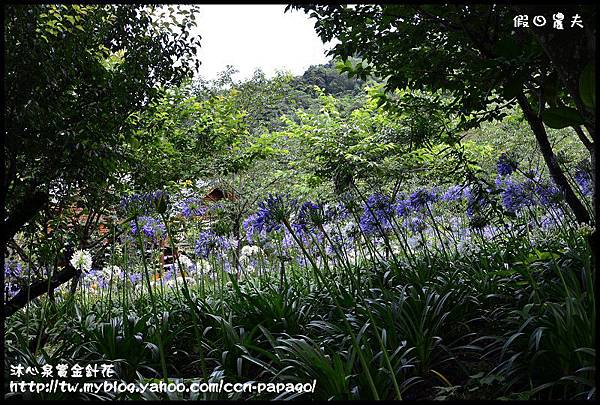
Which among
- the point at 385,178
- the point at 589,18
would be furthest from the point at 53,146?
the point at 385,178

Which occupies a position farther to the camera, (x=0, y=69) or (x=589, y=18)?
(x=0, y=69)

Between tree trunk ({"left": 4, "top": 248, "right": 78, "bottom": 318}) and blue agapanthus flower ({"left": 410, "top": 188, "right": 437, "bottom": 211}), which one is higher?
tree trunk ({"left": 4, "top": 248, "right": 78, "bottom": 318})

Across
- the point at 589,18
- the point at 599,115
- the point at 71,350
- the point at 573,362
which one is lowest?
the point at 573,362

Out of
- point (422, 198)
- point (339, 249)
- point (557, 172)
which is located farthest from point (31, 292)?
point (557, 172)

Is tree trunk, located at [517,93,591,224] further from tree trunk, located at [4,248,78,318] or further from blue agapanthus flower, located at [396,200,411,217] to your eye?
tree trunk, located at [4,248,78,318]

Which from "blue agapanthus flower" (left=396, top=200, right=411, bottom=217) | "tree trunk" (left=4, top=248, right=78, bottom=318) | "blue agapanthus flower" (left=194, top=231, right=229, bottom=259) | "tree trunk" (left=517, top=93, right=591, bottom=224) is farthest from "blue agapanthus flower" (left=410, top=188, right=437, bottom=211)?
"tree trunk" (left=4, top=248, right=78, bottom=318)

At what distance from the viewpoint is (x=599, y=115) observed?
32.7 inches

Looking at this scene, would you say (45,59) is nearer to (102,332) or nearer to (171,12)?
(171,12)

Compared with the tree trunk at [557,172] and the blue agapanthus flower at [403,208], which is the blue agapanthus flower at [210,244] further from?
the tree trunk at [557,172]

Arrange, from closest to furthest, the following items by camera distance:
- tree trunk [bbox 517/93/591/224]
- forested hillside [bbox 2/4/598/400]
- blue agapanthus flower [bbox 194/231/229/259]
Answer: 1. forested hillside [bbox 2/4/598/400]
2. tree trunk [bbox 517/93/591/224]
3. blue agapanthus flower [bbox 194/231/229/259]

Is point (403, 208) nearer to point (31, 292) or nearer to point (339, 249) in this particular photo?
point (339, 249)

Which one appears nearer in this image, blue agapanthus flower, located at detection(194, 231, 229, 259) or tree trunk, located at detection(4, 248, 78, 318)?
Result: tree trunk, located at detection(4, 248, 78, 318)

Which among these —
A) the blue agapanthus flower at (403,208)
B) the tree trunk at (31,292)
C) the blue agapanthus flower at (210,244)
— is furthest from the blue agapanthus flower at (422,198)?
the tree trunk at (31,292)

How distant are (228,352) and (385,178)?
3507 mm
